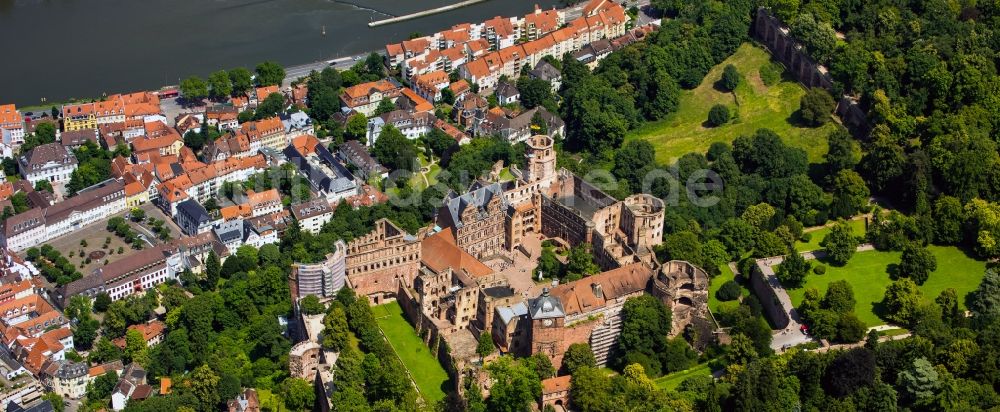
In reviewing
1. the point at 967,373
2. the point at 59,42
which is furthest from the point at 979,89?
the point at 59,42

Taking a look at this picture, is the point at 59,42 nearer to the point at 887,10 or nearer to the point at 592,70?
the point at 592,70

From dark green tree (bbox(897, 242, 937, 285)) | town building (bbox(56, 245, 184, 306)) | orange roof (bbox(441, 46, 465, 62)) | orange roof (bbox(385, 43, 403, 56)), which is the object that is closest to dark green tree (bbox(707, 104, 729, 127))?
orange roof (bbox(441, 46, 465, 62))

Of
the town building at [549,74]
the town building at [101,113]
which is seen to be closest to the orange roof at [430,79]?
the town building at [549,74]

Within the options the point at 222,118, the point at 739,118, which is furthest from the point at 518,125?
the point at 222,118

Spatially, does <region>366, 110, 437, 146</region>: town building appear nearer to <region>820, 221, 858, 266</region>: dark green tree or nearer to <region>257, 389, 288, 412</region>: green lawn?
<region>257, 389, 288, 412</region>: green lawn

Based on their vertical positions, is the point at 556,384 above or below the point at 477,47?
above

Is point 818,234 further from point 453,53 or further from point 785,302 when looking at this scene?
point 453,53
